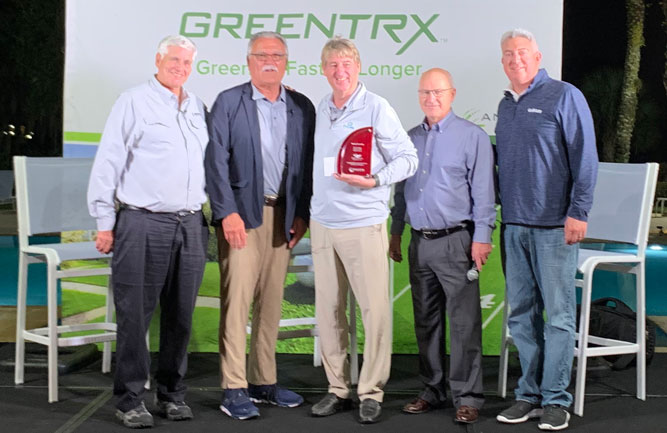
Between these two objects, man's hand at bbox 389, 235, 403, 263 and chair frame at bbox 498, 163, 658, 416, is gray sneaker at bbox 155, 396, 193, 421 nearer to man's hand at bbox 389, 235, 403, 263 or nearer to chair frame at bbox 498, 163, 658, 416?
man's hand at bbox 389, 235, 403, 263

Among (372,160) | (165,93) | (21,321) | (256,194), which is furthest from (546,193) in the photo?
(21,321)

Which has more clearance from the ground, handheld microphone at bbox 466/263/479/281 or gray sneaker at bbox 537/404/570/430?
handheld microphone at bbox 466/263/479/281

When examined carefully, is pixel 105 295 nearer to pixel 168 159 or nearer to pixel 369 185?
pixel 168 159

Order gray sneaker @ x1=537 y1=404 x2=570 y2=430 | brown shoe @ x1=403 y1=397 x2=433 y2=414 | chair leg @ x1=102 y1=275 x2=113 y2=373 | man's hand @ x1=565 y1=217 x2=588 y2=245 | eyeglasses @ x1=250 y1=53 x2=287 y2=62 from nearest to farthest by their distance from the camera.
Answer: man's hand @ x1=565 y1=217 x2=588 y2=245 → gray sneaker @ x1=537 y1=404 x2=570 y2=430 → eyeglasses @ x1=250 y1=53 x2=287 y2=62 → brown shoe @ x1=403 y1=397 x2=433 y2=414 → chair leg @ x1=102 y1=275 x2=113 y2=373

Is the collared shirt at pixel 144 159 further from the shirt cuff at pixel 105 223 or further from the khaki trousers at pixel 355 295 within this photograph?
the khaki trousers at pixel 355 295

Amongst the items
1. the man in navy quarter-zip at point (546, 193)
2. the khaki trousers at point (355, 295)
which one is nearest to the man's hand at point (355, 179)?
the khaki trousers at point (355, 295)

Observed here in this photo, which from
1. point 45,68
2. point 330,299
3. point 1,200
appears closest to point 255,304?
point 330,299

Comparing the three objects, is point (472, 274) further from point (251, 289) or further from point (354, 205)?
Result: point (251, 289)

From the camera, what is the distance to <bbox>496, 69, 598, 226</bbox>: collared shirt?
3.48 metres

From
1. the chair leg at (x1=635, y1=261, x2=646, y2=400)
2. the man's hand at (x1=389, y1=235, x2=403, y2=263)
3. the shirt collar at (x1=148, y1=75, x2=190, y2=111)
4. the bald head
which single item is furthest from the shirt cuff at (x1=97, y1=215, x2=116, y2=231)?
the chair leg at (x1=635, y1=261, x2=646, y2=400)

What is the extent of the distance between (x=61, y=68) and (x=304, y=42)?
18.6 m

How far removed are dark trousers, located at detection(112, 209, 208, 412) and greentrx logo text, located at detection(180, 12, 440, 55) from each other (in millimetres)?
1550

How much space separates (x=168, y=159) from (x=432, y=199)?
46.3 inches

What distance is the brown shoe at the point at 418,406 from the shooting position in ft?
12.5
